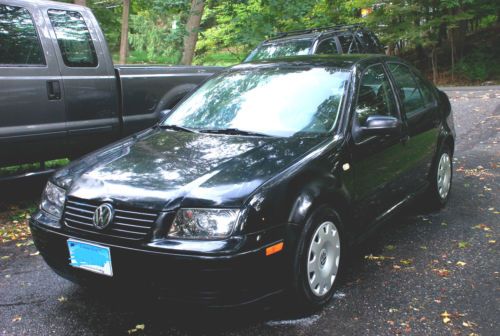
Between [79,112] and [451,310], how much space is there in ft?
14.1

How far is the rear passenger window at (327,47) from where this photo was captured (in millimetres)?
8406

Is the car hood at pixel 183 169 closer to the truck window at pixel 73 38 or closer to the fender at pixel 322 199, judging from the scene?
the fender at pixel 322 199

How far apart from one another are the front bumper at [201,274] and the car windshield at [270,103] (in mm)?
1082

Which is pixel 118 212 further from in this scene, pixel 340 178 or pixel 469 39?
pixel 469 39

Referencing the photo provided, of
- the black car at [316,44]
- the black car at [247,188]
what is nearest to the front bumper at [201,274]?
the black car at [247,188]

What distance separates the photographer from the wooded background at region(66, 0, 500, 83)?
12.5m

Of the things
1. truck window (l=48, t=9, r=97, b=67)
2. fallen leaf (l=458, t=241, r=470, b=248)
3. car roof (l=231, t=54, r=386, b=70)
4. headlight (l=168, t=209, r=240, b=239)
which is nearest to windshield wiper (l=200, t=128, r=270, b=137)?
car roof (l=231, t=54, r=386, b=70)

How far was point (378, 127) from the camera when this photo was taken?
3.73 meters

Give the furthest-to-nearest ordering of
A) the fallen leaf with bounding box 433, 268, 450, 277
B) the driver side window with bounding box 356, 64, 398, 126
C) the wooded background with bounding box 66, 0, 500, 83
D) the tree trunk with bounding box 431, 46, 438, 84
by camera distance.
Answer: the tree trunk with bounding box 431, 46, 438, 84, the wooded background with bounding box 66, 0, 500, 83, the driver side window with bounding box 356, 64, 398, 126, the fallen leaf with bounding box 433, 268, 450, 277

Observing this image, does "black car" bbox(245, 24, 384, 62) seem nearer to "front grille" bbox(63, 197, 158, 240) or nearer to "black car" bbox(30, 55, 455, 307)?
"black car" bbox(30, 55, 455, 307)

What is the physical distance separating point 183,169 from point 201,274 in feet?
2.41

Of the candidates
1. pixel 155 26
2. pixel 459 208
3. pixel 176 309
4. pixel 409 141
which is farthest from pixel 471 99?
pixel 155 26

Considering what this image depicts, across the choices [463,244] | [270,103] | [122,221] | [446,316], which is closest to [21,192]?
[270,103]

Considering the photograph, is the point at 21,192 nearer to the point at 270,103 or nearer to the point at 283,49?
the point at 270,103
